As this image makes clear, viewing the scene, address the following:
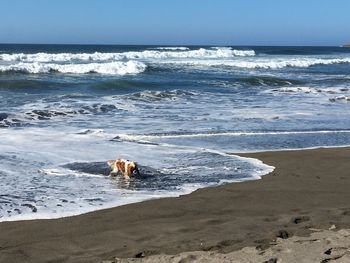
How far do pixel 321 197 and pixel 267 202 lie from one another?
0.62 meters

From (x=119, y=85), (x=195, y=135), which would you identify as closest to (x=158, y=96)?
(x=119, y=85)

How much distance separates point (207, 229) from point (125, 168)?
2171 mm

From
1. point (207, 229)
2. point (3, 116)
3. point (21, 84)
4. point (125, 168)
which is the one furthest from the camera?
point (21, 84)

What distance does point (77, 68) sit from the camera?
2944 cm

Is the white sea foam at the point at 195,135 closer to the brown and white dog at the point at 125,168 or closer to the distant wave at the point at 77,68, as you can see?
the brown and white dog at the point at 125,168

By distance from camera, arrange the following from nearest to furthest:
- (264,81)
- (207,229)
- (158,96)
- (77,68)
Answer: (207,229), (158,96), (264,81), (77,68)

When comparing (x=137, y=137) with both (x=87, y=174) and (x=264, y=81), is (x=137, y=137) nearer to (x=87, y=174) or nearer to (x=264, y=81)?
(x=87, y=174)

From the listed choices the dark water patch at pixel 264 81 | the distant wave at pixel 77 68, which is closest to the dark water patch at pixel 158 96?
the dark water patch at pixel 264 81

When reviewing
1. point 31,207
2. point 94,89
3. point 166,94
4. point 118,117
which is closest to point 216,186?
point 31,207

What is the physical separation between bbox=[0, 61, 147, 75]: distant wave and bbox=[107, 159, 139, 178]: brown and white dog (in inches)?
833

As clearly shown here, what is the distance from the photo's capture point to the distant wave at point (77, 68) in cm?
2734

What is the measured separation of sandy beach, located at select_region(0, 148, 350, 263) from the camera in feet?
12.9

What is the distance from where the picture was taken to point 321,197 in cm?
574

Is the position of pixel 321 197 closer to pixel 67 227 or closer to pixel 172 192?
pixel 172 192
